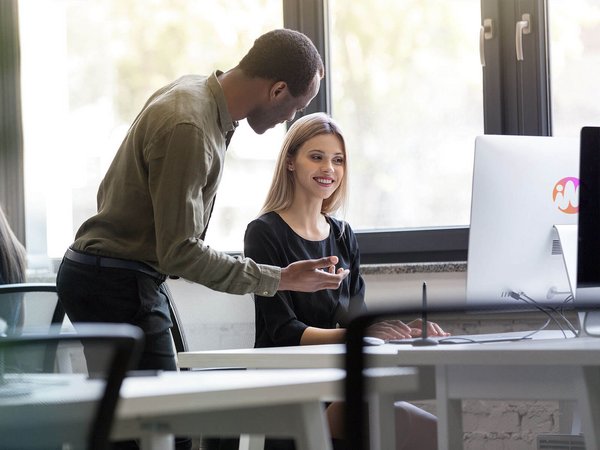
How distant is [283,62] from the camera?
2.38m

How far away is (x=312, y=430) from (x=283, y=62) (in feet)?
4.31

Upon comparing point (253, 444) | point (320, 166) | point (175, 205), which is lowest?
point (253, 444)

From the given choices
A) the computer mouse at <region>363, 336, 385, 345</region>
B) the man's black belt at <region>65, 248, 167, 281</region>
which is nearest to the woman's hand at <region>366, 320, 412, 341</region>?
the computer mouse at <region>363, 336, 385, 345</region>

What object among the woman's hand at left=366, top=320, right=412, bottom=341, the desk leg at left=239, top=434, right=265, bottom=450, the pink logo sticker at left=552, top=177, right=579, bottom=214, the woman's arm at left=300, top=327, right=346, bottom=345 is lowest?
the desk leg at left=239, top=434, right=265, bottom=450

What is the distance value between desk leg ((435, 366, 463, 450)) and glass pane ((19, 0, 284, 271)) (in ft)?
8.88

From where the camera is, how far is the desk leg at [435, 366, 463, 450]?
2.97 feet

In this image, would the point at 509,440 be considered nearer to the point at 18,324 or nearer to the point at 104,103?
the point at 18,324

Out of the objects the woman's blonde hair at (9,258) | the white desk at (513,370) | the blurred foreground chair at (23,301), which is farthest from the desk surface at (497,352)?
the woman's blonde hair at (9,258)

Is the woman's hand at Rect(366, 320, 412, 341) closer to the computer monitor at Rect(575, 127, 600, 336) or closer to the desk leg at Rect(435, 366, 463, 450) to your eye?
the desk leg at Rect(435, 366, 463, 450)

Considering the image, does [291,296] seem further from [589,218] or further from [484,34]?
[484,34]

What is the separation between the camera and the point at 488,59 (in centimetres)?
340

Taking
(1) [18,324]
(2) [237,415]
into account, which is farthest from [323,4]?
(2) [237,415]

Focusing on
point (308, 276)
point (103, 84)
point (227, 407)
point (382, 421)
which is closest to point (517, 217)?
point (308, 276)

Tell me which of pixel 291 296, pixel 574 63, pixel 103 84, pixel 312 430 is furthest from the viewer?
pixel 103 84
